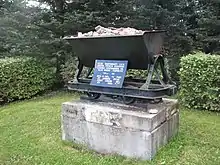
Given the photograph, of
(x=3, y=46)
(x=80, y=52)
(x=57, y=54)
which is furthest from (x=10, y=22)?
(x=80, y=52)

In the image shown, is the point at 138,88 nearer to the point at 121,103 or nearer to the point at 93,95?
the point at 121,103

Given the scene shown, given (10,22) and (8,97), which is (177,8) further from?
(8,97)

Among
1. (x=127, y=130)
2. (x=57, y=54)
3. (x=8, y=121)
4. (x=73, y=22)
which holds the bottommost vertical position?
(x=8, y=121)

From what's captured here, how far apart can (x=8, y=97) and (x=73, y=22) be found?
265 cm

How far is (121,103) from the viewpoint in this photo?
367 centimetres

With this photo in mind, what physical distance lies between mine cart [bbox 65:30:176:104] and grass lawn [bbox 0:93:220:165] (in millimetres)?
792

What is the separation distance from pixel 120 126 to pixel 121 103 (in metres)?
0.42

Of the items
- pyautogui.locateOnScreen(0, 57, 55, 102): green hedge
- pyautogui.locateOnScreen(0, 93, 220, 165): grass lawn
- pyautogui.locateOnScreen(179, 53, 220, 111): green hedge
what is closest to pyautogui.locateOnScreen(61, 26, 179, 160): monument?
pyautogui.locateOnScreen(0, 93, 220, 165): grass lawn

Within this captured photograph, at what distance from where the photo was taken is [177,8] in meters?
7.82

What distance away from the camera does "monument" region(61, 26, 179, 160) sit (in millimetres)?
3247

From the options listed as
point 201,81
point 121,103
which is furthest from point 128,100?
point 201,81

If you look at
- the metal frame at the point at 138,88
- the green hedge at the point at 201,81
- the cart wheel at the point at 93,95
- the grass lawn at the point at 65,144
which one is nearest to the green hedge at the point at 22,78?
the grass lawn at the point at 65,144

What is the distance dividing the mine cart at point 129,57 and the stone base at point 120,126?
0.62 ft

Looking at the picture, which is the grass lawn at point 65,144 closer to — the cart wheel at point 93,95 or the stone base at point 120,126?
the stone base at point 120,126
